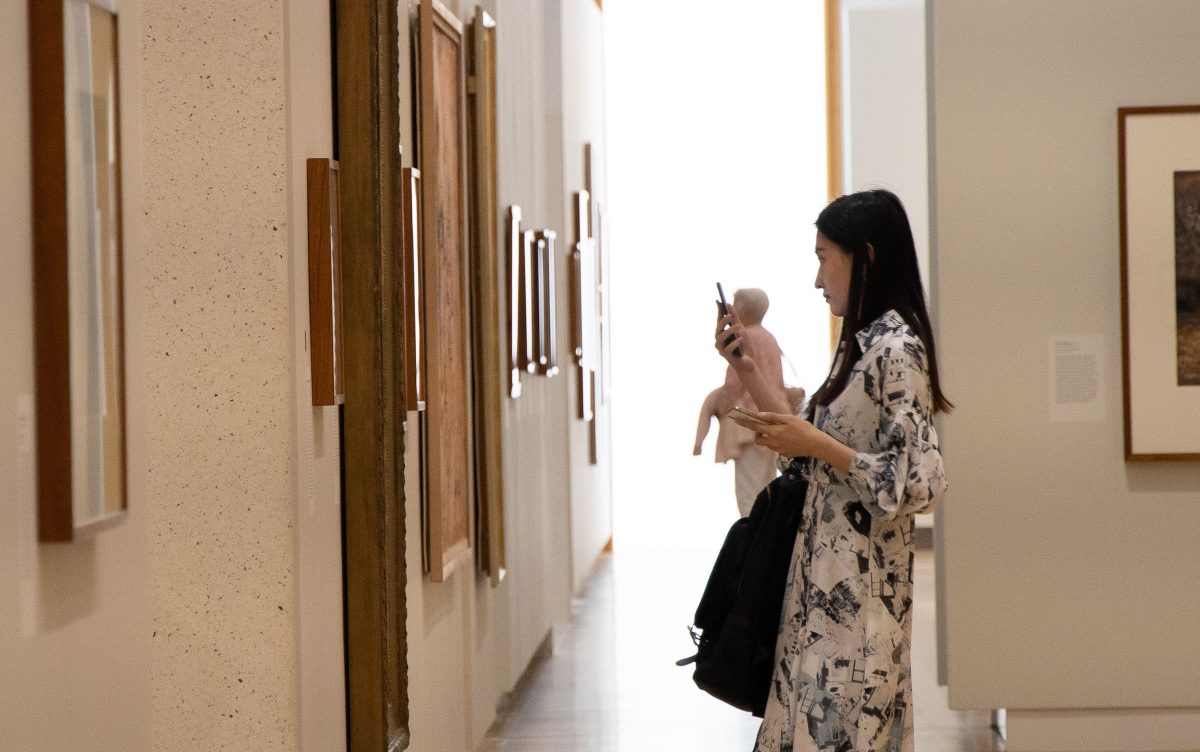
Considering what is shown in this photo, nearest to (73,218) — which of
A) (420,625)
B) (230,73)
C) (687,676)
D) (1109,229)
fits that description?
(230,73)

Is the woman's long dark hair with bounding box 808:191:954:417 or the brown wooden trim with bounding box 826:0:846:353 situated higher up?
the brown wooden trim with bounding box 826:0:846:353

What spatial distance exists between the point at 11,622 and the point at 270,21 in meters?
2.14

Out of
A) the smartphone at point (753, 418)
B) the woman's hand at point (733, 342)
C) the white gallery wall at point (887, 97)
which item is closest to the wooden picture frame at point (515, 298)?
the woman's hand at point (733, 342)

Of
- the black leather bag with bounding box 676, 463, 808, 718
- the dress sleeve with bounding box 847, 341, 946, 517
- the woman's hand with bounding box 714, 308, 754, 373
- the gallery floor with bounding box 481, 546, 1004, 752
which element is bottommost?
the gallery floor with bounding box 481, 546, 1004, 752

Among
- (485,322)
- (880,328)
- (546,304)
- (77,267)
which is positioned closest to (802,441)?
(880,328)

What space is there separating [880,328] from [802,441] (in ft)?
1.30

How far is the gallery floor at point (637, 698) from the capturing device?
24.9ft

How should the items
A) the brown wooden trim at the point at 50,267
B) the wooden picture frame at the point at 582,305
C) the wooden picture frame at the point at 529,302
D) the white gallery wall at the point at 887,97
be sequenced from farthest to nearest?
the white gallery wall at the point at 887,97 → the wooden picture frame at the point at 582,305 → the wooden picture frame at the point at 529,302 → the brown wooden trim at the point at 50,267

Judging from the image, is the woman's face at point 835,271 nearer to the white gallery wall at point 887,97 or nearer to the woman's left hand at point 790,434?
the woman's left hand at point 790,434

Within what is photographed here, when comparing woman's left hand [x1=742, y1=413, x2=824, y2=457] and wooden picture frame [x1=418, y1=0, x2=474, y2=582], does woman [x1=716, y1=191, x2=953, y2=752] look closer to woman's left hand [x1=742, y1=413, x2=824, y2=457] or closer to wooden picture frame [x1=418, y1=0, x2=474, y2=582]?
woman's left hand [x1=742, y1=413, x2=824, y2=457]

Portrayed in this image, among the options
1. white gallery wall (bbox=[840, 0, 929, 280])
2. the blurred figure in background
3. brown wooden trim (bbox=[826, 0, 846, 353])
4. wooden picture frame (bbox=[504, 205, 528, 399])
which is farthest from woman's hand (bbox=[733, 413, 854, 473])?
brown wooden trim (bbox=[826, 0, 846, 353])

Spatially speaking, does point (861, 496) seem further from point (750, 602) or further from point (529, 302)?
point (529, 302)

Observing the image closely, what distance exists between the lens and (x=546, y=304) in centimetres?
949

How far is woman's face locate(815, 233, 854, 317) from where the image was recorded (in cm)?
415
